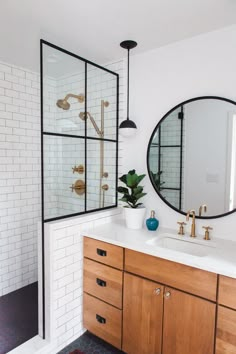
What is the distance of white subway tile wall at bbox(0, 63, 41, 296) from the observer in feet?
8.68

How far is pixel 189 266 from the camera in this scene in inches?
58.7

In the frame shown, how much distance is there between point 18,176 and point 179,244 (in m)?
1.87

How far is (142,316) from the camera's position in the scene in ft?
5.61

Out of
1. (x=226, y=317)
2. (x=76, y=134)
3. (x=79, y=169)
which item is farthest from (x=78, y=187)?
(x=226, y=317)

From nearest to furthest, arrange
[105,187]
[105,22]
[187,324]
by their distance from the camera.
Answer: [187,324] → [105,22] → [105,187]

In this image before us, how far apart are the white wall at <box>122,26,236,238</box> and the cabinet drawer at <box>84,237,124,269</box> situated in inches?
23.9

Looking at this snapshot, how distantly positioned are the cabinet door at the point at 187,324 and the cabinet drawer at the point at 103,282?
39 cm

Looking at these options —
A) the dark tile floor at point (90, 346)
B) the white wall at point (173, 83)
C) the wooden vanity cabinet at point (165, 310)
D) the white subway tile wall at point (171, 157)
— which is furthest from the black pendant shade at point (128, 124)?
the dark tile floor at point (90, 346)

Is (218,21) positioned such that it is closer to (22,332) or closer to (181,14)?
(181,14)

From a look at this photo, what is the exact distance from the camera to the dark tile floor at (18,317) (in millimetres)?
2020

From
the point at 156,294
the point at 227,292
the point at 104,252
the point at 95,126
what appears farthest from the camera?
the point at 95,126

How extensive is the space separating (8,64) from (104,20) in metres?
1.36

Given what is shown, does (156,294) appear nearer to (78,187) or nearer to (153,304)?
(153,304)

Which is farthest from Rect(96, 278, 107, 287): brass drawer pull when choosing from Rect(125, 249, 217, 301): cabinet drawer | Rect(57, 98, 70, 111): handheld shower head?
Rect(57, 98, 70, 111): handheld shower head
